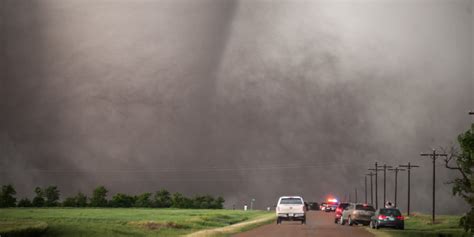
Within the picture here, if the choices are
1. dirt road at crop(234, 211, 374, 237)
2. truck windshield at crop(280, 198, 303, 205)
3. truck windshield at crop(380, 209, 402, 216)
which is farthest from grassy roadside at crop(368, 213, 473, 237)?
truck windshield at crop(280, 198, 303, 205)

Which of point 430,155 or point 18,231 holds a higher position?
point 430,155

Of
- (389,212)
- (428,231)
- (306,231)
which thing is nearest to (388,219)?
(389,212)

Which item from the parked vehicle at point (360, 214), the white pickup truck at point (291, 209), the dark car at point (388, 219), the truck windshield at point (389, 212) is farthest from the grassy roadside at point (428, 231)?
the white pickup truck at point (291, 209)

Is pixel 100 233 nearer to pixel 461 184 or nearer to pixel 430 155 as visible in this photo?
pixel 461 184

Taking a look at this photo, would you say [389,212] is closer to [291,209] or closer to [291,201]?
[291,209]

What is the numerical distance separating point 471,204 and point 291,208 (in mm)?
28102

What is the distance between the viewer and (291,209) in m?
78.9

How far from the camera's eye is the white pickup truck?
258 feet

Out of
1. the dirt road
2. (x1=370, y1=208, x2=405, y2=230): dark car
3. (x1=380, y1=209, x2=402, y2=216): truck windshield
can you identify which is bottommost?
the dirt road

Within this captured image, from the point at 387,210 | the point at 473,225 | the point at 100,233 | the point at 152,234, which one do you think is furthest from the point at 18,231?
the point at 387,210

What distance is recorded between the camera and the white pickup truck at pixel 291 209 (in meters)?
78.7

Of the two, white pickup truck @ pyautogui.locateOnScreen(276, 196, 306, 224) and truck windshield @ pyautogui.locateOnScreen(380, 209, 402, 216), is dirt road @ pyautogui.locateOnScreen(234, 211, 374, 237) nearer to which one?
truck windshield @ pyautogui.locateOnScreen(380, 209, 402, 216)

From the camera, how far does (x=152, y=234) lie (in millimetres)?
63250

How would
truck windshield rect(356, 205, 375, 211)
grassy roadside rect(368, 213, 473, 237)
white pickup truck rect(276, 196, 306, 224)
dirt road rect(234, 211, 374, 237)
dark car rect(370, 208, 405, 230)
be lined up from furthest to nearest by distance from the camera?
truck windshield rect(356, 205, 375, 211) → white pickup truck rect(276, 196, 306, 224) → dark car rect(370, 208, 405, 230) → grassy roadside rect(368, 213, 473, 237) → dirt road rect(234, 211, 374, 237)
